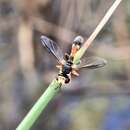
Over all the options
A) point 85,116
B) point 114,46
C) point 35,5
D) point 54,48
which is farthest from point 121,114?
point 54,48

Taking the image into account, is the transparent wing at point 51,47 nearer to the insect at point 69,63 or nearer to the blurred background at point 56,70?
the insect at point 69,63

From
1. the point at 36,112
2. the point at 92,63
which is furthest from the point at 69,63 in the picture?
the point at 36,112

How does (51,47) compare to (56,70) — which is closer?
(51,47)

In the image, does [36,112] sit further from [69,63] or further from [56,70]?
[56,70]

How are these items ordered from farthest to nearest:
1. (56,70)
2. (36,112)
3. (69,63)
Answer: (56,70)
(69,63)
(36,112)

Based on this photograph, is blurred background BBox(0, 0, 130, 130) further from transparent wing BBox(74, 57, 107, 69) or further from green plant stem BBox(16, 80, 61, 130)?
green plant stem BBox(16, 80, 61, 130)

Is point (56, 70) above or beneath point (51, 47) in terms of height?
beneath

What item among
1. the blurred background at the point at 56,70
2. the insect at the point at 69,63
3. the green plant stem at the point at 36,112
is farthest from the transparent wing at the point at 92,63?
the blurred background at the point at 56,70

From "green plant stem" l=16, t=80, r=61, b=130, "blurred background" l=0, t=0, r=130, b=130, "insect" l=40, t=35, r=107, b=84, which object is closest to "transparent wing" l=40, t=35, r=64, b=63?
"insect" l=40, t=35, r=107, b=84
